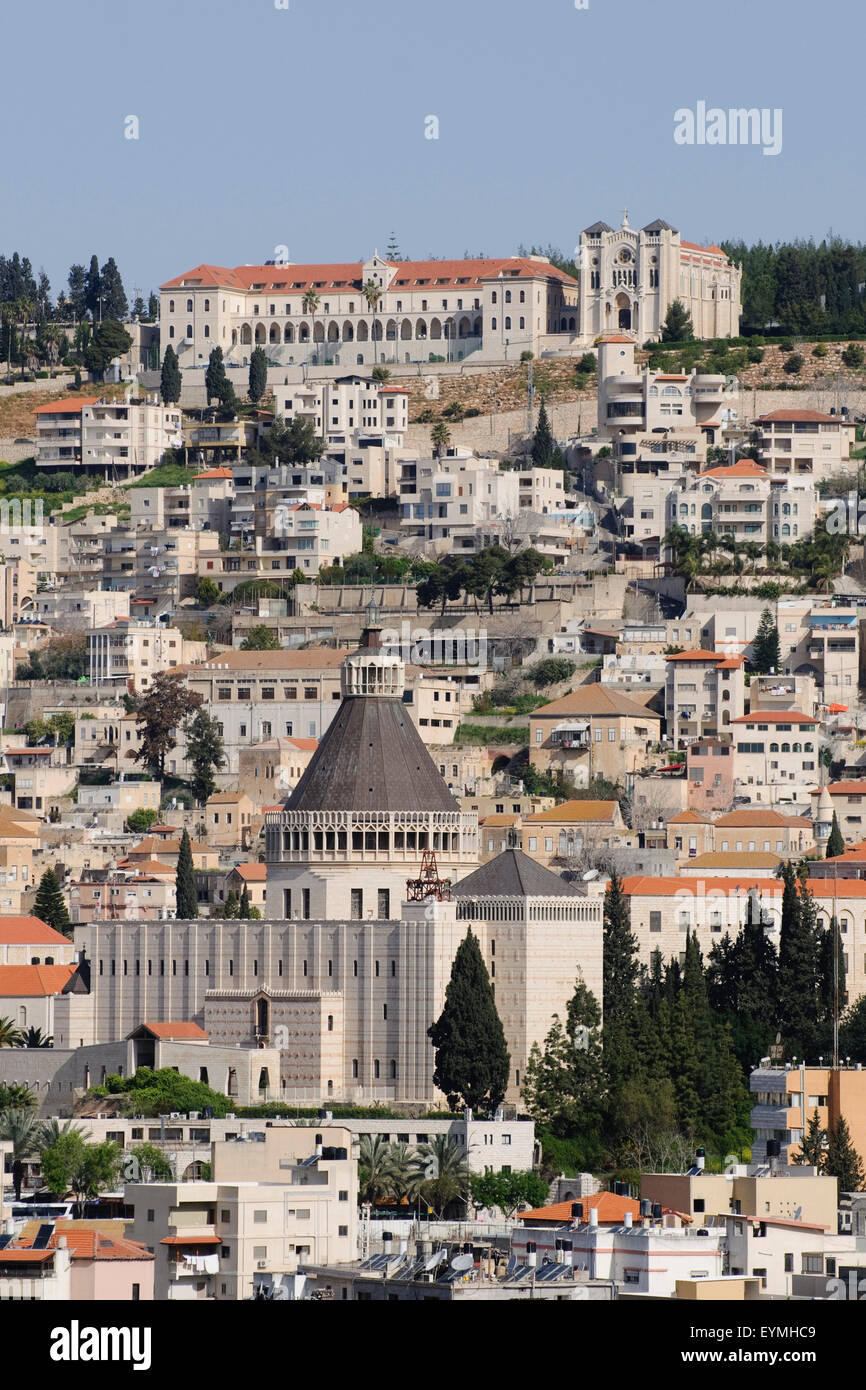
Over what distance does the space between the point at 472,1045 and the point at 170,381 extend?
73088mm

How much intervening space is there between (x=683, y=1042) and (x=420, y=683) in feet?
125

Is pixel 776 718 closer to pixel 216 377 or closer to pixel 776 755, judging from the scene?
pixel 776 755

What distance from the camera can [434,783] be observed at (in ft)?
237

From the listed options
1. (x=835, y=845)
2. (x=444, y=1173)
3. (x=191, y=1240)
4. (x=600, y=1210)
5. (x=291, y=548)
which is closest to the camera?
(x=191, y=1240)

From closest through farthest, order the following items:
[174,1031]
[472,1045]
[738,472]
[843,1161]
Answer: [843,1161], [472,1045], [174,1031], [738,472]

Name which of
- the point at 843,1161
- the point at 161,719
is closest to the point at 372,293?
the point at 161,719

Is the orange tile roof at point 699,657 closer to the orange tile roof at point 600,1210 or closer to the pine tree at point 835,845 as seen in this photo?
the pine tree at point 835,845

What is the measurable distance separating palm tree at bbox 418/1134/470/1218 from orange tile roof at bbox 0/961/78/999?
13.4 metres

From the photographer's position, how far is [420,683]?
4048 inches

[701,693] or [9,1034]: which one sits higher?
[701,693]

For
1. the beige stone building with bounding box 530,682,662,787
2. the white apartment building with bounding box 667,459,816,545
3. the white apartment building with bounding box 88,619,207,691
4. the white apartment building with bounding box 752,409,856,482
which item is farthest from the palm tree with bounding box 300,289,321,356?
the beige stone building with bounding box 530,682,662,787

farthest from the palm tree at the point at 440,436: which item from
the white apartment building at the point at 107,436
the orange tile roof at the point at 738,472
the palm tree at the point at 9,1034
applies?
the palm tree at the point at 9,1034
